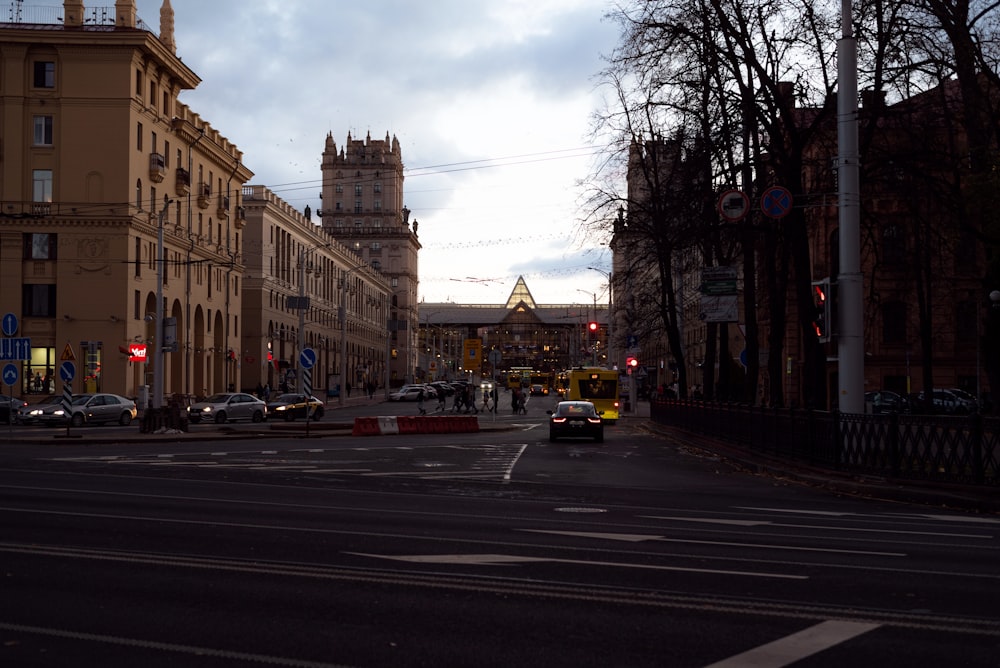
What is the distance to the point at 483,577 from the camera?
30.4 ft

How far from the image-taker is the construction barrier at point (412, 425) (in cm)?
4088

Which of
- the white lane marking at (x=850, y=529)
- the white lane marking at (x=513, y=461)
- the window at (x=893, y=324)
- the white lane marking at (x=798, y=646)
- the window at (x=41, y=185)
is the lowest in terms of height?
the white lane marking at (x=513, y=461)

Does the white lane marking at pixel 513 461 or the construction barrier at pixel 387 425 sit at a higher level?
the construction barrier at pixel 387 425

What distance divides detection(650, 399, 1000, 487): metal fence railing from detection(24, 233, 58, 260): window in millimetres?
46793

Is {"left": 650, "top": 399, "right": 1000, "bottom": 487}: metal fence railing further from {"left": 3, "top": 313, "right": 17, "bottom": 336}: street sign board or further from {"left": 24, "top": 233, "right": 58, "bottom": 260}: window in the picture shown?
{"left": 24, "top": 233, "right": 58, "bottom": 260}: window

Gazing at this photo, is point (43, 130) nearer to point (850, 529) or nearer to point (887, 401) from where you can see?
point (887, 401)

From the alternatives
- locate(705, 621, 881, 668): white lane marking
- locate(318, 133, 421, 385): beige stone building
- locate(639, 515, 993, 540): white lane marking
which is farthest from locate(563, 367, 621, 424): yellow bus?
locate(318, 133, 421, 385): beige stone building

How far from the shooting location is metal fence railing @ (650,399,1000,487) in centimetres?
1752

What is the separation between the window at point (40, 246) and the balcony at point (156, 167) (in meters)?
7.09

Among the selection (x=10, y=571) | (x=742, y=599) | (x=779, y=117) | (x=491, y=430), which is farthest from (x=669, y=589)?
(x=491, y=430)

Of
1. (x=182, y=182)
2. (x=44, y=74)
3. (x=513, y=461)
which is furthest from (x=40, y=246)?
(x=513, y=461)

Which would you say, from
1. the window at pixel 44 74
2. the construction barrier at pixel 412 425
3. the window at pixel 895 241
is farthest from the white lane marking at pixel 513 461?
the window at pixel 44 74

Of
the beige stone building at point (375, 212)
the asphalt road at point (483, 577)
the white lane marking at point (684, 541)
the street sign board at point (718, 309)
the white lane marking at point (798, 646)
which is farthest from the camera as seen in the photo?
the beige stone building at point (375, 212)

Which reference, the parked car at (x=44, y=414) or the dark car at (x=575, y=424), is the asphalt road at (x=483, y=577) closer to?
the dark car at (x=575, y=424)
